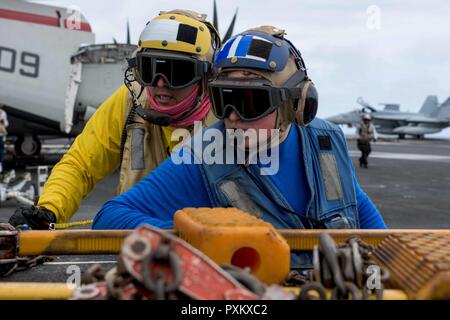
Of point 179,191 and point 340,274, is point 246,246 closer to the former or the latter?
point 340,274

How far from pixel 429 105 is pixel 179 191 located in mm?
77368

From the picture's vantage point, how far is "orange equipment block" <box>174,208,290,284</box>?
1.60 metres

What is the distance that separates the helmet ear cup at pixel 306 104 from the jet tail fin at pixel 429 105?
74.0 meters

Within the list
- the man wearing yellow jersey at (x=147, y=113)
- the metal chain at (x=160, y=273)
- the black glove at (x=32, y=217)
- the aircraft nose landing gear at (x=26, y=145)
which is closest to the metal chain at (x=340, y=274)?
the metal chain at (x=160, y=273)

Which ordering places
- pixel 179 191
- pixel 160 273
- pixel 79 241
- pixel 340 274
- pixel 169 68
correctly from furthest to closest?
pixel 169 68, pixel 179 191, pixel 79 241, pixel 340 274, pixel 160 273

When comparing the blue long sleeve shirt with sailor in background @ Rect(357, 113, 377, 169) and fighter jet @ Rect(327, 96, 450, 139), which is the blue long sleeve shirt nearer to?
sailor in background @ Rect(357, 113, 377, 169)

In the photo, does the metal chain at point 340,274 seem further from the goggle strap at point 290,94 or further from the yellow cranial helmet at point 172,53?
the yellow cranial helmet at point 172,53

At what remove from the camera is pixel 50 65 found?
52.4ft

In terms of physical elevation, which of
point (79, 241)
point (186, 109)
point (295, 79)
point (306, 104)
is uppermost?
point (295, 79)

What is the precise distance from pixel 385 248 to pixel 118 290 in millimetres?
896
